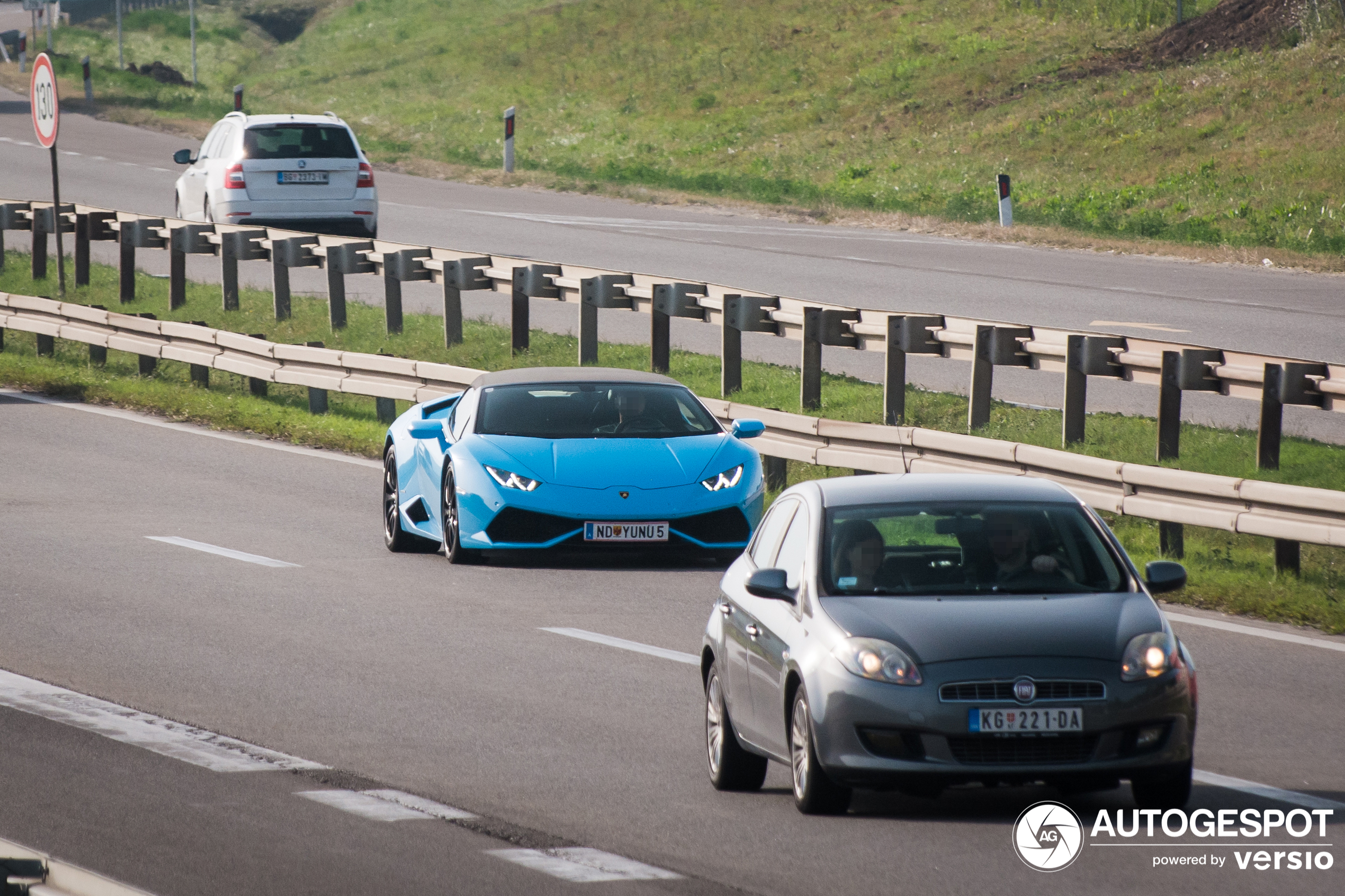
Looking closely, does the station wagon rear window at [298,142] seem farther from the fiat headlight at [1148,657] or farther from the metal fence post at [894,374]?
the fiat headlight at [1148,657]

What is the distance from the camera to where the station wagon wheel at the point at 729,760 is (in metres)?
7.89

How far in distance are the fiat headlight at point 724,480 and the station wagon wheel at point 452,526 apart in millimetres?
1533

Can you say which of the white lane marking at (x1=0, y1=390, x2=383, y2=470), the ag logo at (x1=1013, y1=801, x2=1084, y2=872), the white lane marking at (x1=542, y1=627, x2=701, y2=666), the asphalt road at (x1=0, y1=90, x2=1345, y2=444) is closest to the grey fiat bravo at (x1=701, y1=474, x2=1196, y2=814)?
the ag logo at (x1=1013, y1=801, x2=1084, y2=872)

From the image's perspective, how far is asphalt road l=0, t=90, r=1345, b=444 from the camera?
21422 mm

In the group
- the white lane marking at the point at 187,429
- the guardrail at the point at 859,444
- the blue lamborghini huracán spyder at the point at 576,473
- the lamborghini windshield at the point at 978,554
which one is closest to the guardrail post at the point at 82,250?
the guardrail at the point at 859,444

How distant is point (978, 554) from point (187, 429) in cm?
1349

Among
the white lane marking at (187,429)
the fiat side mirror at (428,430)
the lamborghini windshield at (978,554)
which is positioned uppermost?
the lamborghini windshield at (978,554)

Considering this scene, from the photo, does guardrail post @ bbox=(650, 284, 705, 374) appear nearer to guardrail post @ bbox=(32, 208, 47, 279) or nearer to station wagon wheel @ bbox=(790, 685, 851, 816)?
guardrail post @ bbox=(32, 208, 47, 279)

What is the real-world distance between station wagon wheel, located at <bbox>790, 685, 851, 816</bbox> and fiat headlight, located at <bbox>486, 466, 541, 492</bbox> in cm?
587

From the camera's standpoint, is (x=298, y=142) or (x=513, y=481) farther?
(x=298, y=142)

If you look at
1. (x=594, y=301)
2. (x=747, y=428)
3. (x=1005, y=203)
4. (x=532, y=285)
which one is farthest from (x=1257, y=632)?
(x=1005, y=203)

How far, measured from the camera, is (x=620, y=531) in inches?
516

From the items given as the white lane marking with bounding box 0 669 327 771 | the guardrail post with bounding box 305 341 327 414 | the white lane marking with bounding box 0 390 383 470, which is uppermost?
the white lane marking with bounding box 0 669 327 771

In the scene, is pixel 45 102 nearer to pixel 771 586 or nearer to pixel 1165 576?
pixel 771 586
